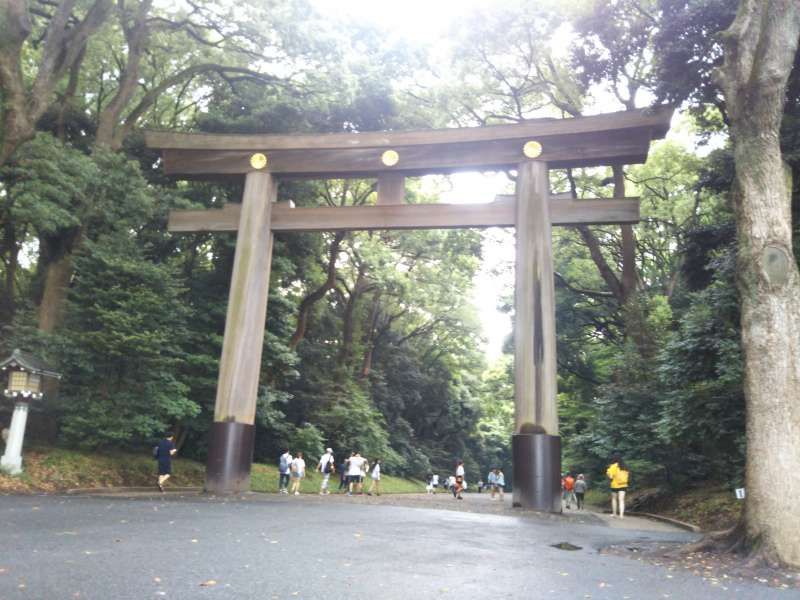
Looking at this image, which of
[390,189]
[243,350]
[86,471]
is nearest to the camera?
[243,350]

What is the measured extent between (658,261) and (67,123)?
23.7 metres

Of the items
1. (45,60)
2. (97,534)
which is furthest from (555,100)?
(97,534)

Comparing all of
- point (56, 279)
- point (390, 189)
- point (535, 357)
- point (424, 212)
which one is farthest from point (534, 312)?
point (56, 279)

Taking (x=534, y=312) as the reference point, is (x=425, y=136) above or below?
above

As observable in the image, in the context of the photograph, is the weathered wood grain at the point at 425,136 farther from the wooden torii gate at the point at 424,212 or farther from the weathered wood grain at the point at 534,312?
the weathered wood grain at the point at 534,312

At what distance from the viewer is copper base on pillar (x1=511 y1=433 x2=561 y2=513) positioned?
10930 millimetres

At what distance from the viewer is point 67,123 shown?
63.5ft

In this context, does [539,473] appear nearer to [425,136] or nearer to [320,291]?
[425,136]

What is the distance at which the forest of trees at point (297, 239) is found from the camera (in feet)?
43.5

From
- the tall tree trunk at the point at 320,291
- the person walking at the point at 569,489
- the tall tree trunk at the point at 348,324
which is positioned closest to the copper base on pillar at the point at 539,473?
the person walking at the point at 569,489

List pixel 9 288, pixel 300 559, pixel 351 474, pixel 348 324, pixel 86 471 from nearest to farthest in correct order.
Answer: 1. pixel 300 559
2. pixel 86 471
3. pixel 351 474
4. pixel 9 288
5. pixel 348 324

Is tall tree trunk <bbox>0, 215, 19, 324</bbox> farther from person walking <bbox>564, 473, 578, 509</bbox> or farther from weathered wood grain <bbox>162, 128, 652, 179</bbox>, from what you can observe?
person walking <bbox>564, 473, 578, 509</bbox>

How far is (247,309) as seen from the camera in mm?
12516

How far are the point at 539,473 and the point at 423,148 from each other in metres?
6.99
